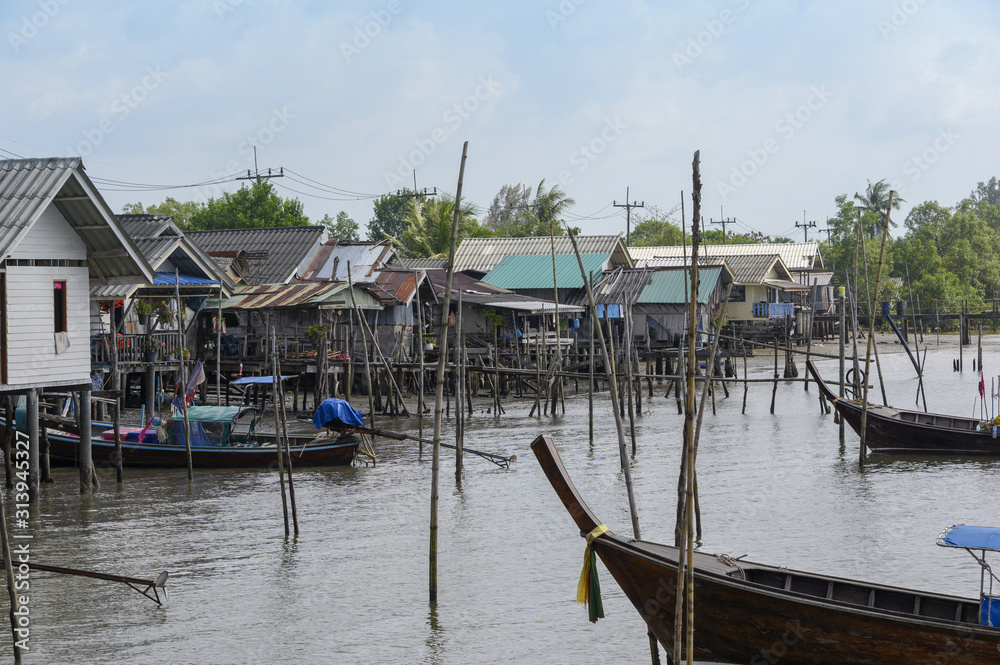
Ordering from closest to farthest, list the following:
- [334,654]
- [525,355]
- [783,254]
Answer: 1. [334,654]
2. [525,355]
3. [783,254]

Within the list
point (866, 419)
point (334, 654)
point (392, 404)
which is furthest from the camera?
point (392, 404)

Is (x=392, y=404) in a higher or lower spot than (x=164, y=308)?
lower

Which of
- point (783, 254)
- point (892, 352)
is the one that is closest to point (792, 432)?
point (892, 352)

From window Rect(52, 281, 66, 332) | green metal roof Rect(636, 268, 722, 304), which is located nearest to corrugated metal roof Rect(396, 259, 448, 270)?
green metal roof Rect(636, 268, 722, 304)

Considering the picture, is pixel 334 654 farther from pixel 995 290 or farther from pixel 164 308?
pixel 995 290

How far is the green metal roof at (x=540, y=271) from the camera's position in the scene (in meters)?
37.2

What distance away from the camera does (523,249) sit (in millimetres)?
42594

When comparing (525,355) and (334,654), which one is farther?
(525,355)

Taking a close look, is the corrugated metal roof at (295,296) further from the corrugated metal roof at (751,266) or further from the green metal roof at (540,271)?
the corrugated metal roof at (751,266)

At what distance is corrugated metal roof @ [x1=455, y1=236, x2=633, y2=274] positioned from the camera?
40.9m

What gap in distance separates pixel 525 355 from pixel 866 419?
1499 centimetres

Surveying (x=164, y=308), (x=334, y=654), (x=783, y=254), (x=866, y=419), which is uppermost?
(x=783, y=254)

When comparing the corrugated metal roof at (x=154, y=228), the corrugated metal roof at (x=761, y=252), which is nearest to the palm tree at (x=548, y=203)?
the corrugated metal roof at (x=761, y=252)

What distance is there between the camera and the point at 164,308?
78.3ft
